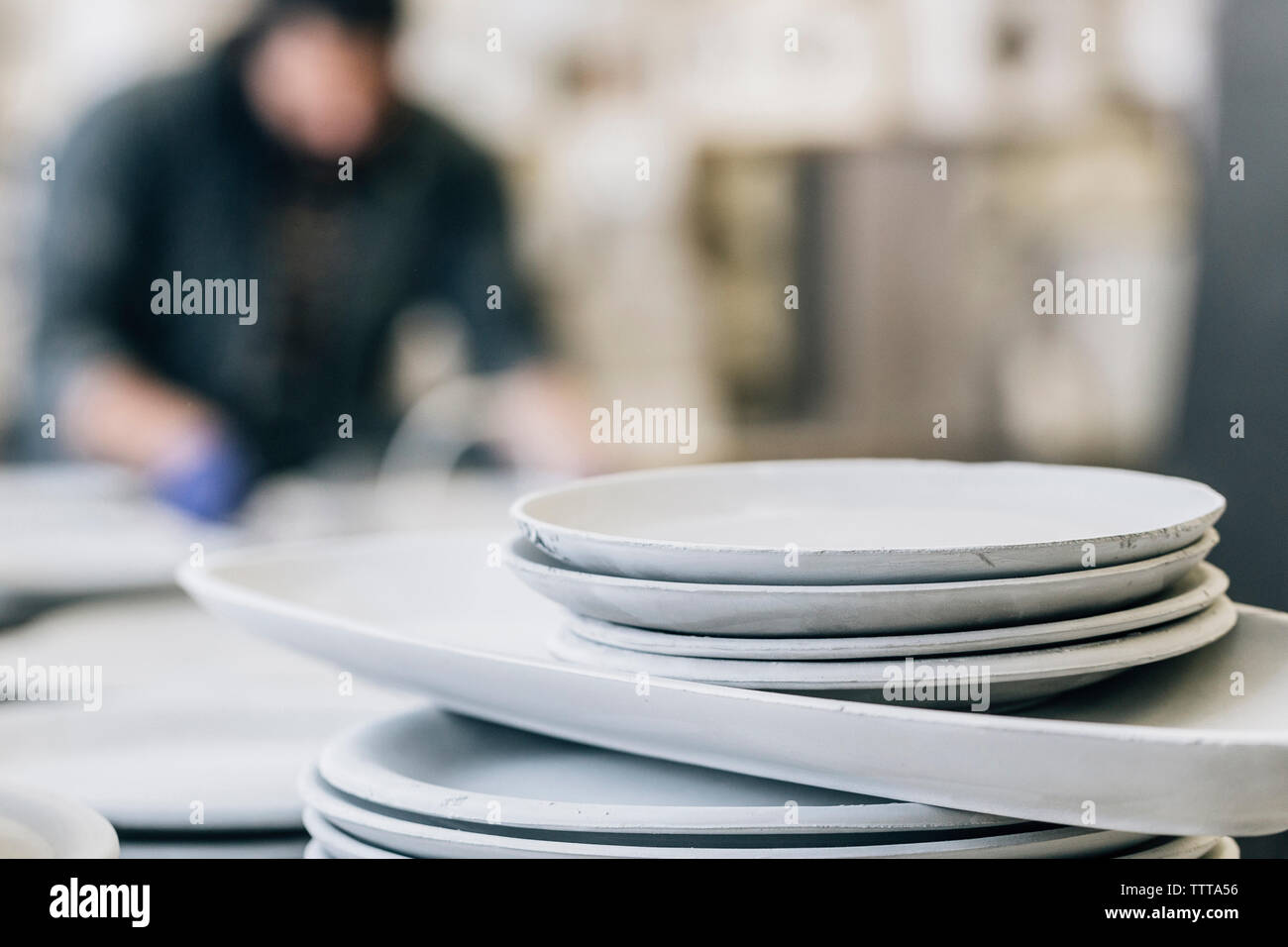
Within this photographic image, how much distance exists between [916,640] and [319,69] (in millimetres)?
1997

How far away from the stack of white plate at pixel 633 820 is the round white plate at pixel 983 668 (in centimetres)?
4

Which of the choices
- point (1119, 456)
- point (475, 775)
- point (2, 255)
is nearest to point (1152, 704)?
point (475, 775)

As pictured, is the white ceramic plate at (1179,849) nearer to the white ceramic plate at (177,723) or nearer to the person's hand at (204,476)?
the white ceramic plate at (177,723)

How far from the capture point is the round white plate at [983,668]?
38 centimetres

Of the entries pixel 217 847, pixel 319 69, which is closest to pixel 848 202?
pixel 319 69

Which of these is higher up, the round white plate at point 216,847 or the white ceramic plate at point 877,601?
the white ceramic plate at point 877,601

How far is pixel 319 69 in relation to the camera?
2125mm

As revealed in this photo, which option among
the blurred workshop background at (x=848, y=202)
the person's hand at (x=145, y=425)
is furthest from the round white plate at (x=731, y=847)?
the blurred workshop background at (x=848, y=202)

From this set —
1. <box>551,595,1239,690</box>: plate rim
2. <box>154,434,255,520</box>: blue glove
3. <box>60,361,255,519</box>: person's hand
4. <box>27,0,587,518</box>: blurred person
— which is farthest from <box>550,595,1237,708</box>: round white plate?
<box>27,0,587,518</box>: blurred person

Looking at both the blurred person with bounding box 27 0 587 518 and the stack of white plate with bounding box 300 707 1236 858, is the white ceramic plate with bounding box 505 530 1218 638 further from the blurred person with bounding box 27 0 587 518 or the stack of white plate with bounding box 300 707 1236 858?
the blurred person with bounding box 27 0 587 518

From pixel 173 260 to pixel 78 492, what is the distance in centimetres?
104

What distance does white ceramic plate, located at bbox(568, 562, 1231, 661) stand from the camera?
0.38 meters

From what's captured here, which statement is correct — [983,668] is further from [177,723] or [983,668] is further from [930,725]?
[177,723]

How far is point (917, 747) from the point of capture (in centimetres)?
34
